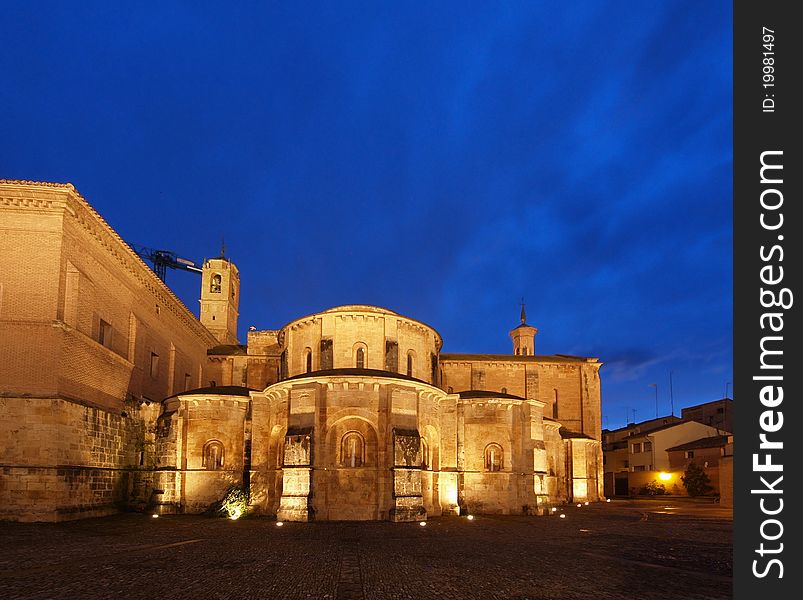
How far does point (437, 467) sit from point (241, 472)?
1007cm

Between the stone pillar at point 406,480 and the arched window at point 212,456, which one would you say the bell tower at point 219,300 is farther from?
the stone pillar at point 406,480

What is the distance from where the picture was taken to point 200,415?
32.3 m

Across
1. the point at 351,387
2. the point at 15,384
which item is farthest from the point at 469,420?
the point at 15,384

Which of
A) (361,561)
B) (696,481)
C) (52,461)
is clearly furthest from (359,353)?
(696,481)

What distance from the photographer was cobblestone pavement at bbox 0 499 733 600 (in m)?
11.6

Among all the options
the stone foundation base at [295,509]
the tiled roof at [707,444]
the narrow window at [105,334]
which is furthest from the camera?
the tiled roof at [707,444]

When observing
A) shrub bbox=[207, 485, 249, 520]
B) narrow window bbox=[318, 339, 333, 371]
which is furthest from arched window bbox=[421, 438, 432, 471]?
shrub bbox=[207, 485, 249, 520]

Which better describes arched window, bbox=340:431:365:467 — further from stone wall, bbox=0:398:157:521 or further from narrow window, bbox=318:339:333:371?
stone wall, bbox=0:398:157:521

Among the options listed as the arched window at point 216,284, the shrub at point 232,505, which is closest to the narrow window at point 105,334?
the shrub at point 232,505

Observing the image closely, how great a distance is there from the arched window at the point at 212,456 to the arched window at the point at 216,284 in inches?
1325

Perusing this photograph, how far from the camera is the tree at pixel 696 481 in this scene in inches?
2158

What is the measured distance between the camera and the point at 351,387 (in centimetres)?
2764

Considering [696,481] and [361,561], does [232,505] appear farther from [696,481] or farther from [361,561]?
[696,481]
